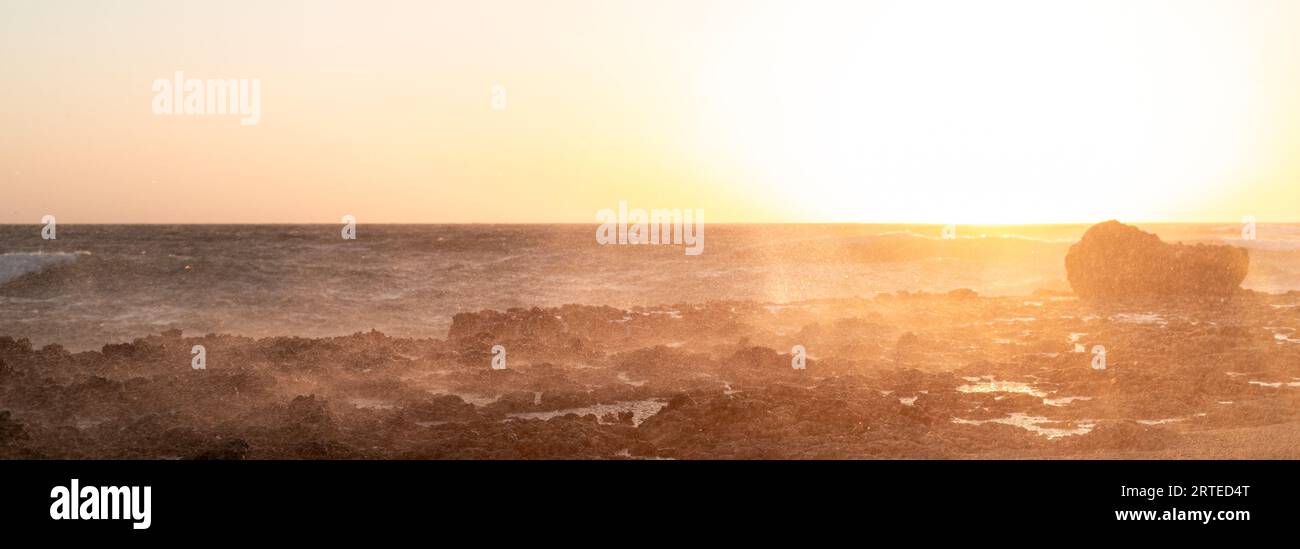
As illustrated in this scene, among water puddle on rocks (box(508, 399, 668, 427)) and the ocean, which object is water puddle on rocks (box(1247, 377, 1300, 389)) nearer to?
water puddle on rocks (box(508, 399, 668, 427))

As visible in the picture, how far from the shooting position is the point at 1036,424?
41.3 ft

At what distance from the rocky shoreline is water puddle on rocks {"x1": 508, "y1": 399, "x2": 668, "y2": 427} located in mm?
72

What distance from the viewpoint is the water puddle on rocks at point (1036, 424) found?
476 inches

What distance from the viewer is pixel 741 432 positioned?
12.0m

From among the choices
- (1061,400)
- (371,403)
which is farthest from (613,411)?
(1061,400)

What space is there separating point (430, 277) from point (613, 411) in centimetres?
3171

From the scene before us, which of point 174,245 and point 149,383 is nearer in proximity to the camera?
point 149,383

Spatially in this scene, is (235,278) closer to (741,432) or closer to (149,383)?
(149,383)

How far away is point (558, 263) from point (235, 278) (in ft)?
49.9

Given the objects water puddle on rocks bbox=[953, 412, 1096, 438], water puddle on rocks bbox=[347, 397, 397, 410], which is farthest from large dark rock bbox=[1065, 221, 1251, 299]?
water puddle on rocks bbox=[347, 397, 397, 410]

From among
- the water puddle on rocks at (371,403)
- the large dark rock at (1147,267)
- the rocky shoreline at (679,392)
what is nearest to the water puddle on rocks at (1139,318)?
the rocky shoreline at (679,392)
